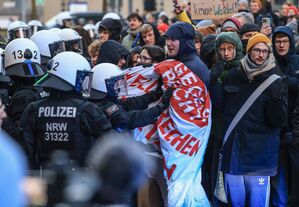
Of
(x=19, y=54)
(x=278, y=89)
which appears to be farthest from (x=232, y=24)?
(x=19, y=54)

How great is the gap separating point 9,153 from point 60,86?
151 inches

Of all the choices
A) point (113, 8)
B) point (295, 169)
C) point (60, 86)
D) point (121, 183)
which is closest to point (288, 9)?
point (295, 169)

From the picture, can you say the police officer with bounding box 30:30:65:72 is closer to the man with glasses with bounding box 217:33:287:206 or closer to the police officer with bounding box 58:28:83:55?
the police officer with bounding box 58:28:83:55

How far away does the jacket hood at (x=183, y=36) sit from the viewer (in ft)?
23.6

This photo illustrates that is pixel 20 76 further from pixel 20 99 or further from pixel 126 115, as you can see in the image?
pixel 126 115

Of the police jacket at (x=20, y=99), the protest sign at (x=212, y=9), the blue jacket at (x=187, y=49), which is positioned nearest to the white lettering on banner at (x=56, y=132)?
the police jacket at (x=20, y=99)

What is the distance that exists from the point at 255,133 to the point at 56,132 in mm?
2234

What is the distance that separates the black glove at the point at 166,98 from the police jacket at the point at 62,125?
1.51 meters

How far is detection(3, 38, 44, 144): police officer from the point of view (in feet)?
20.9

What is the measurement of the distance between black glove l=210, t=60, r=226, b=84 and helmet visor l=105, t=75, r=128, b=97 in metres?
0.91

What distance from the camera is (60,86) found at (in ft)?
18.9

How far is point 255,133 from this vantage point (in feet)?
23.8

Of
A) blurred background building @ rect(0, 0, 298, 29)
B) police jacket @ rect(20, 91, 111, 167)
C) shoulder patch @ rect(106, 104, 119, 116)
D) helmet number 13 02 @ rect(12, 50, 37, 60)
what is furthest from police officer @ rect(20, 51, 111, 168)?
blurred background building @ rect(0, 0, 298, 29)

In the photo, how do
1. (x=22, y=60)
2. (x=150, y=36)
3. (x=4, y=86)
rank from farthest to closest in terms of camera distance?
1. (x=150, y=36)
2. (x=22, y=60)
3. (x=4, y=86)
